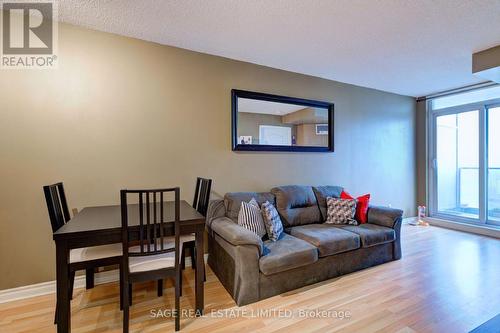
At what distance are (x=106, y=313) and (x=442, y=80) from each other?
17.9ft

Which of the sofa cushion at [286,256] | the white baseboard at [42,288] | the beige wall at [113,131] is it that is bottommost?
the white baseboard at [42,288]

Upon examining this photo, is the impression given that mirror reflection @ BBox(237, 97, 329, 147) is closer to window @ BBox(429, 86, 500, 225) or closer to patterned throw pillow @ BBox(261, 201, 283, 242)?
patterned throw pillow @ BBox(261, 201, 283, 242)

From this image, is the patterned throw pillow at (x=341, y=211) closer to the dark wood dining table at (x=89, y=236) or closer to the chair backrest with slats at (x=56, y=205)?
the dark wood dining table at (x=89, y=236)

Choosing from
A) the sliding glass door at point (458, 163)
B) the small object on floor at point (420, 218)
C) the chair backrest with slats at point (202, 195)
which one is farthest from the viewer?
the small object on floor at point (420, 218)

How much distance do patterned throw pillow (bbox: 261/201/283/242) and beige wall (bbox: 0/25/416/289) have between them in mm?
657

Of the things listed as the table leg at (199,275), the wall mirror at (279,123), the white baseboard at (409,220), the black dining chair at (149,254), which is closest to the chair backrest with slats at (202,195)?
the table leg at (199,275)

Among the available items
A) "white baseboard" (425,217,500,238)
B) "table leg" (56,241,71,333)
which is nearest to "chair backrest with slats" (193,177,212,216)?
"table leg" (56,241,71,333)

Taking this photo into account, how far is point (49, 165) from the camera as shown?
2.30 m

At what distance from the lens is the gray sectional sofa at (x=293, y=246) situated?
2.09 meters

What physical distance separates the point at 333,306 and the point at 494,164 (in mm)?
4264

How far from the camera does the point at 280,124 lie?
338cm

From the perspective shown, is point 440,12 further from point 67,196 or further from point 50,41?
point 67,196

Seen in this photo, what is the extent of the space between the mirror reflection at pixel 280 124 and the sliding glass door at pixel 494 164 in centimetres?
301

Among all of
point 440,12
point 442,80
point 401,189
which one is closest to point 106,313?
point 440,12
